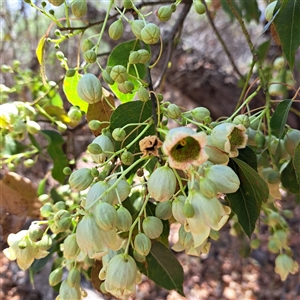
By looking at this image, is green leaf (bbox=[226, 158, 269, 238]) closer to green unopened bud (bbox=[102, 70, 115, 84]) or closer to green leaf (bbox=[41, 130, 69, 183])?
green unopened bud (bbox=[102, 70, 115, 84])

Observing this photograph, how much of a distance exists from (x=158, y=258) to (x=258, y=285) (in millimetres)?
1832

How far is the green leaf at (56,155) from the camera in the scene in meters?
1.17

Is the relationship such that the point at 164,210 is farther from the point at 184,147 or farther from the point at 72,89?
the point at 72,89

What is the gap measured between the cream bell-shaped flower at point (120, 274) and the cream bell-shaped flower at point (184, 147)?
0.60ft

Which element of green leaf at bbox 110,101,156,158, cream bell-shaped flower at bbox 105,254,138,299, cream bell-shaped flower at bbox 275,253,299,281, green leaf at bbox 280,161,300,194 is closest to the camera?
cream bell-shaped flower at bbox 105,254,138,299

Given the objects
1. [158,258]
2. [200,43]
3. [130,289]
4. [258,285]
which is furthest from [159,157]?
[200,43]

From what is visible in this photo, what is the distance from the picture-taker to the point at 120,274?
1.92ft

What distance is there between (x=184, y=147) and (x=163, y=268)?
413 millimetres

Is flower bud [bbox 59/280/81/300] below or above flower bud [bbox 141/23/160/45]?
below

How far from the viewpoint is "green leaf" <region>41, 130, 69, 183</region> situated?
117 centimetres

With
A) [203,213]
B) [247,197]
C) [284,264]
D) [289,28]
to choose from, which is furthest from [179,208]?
[284,264]

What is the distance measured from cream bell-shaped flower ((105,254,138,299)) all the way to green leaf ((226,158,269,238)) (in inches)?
7.9

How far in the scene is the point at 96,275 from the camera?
Answer: 814 mm

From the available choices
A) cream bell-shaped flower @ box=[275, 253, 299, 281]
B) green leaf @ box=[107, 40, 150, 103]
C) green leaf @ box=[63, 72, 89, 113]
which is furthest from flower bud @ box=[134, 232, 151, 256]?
cream bell-shaped flower @ box=[275, 253, 299, 281]
